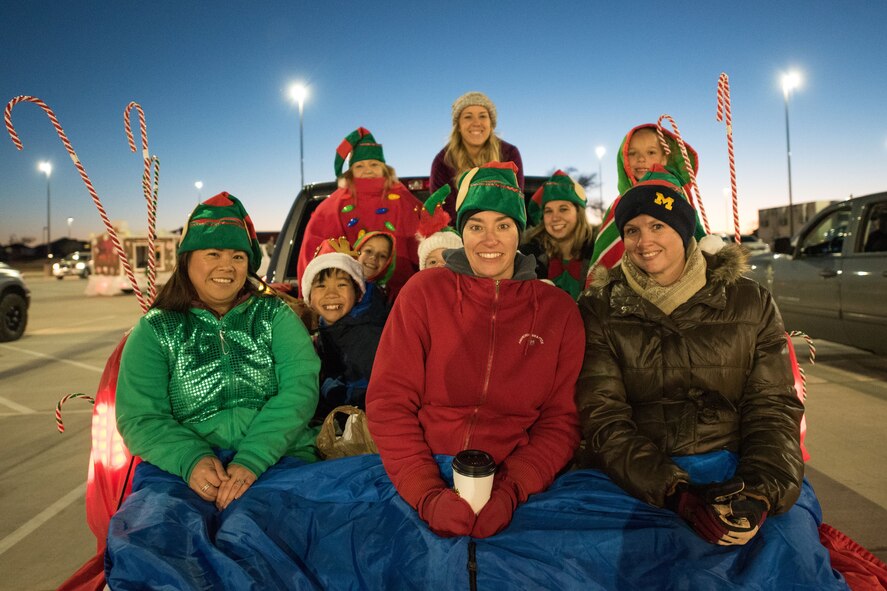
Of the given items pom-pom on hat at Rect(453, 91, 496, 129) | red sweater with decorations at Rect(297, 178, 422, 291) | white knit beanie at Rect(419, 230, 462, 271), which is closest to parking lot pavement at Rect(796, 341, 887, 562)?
white knit beanie at Rect(419, 230, 462, 271)

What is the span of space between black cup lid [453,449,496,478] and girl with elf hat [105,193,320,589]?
0.82 meters

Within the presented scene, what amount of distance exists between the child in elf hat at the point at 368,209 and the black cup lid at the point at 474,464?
2.38m

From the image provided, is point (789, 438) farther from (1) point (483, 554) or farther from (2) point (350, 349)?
(2) point (350, 349)

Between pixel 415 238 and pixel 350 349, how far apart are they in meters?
1.42

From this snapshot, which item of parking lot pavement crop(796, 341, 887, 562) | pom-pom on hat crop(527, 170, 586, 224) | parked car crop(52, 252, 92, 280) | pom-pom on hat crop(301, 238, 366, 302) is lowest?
parking lot pavement crop(796, 341, 887, 562)

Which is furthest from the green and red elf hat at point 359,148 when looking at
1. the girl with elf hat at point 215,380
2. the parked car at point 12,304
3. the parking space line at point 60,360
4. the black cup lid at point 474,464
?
the parked car at point 12,304

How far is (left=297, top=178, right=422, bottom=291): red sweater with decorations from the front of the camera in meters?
4.17

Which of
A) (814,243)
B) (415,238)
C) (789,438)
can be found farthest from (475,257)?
(814,243)

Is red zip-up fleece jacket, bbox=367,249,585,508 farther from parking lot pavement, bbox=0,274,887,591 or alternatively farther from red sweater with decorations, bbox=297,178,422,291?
parking lot pavement, bbox=0,274,887,591

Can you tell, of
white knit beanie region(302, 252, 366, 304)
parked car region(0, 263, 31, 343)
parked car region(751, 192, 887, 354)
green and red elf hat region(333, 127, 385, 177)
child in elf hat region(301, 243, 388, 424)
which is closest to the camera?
child in elf hat region(301, 243, 388, 424)

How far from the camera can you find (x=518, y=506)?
2078 mm

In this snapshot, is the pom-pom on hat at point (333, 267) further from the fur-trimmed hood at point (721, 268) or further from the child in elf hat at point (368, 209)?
the fur-trimmed hood at point (721, 268)

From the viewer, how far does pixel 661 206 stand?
2447mm

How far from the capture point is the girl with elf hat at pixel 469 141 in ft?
14.2
